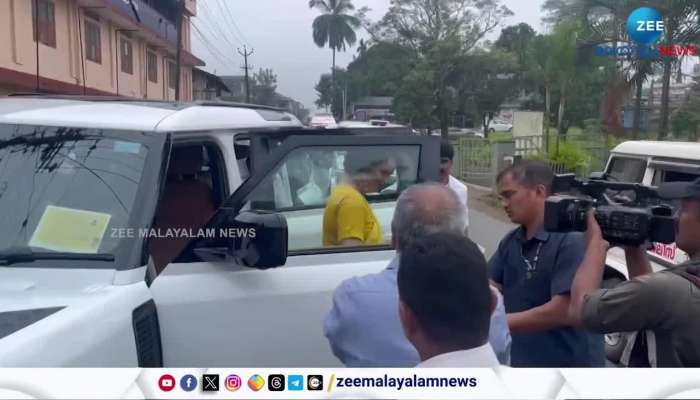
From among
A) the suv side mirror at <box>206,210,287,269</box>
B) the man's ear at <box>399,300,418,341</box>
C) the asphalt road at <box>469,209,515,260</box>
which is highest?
the suv side mirror at <box>206,210,287,269</box>

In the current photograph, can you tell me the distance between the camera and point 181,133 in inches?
95.2

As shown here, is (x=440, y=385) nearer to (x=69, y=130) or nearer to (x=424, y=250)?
(x=424, y=250)

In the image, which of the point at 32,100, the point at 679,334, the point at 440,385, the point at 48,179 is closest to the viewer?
the point at 440,385

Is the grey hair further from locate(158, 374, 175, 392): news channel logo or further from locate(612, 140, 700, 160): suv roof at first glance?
locate(612, 140, 700, 160): suv roof

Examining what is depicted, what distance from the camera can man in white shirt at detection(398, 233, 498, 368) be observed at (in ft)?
4.30

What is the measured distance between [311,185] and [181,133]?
20.3 inches

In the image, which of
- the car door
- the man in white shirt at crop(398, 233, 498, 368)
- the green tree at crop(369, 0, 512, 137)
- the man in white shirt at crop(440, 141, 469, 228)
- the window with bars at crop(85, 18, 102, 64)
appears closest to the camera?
the man in white shirt at crop(398, 233, 498, 368)

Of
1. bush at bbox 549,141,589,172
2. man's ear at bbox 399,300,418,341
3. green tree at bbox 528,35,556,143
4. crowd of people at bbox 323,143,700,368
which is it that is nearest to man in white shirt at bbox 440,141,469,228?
crowd of people at bbox 323,143,700,368

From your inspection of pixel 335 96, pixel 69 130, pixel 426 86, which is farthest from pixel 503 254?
pixel 69 130

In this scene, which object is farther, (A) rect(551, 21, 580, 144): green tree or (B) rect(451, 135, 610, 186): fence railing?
(B) rect(451, 135, 610, 186): fence railing

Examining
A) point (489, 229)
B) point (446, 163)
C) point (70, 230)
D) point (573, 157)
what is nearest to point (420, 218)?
point (70, 230)

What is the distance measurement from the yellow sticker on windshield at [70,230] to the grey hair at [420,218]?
102 centimetres

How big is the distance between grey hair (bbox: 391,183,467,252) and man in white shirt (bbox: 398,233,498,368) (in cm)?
25

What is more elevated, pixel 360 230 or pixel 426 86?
pixel 426 86
